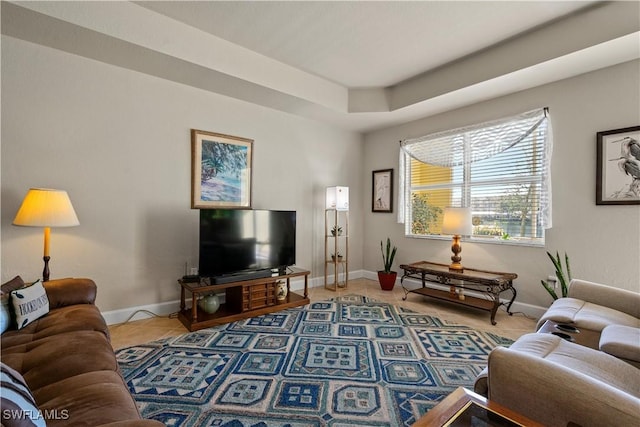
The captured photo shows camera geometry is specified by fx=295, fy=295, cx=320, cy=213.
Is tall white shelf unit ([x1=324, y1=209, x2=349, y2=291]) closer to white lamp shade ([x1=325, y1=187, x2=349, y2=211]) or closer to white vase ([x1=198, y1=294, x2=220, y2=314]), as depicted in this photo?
white lamp shade ([x1=325, y1=187, x2=349, y2=211])

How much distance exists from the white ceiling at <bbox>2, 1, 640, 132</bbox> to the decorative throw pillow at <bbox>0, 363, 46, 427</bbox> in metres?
2.62

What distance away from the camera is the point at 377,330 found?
287 centimetres

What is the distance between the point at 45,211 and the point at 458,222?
3.88 metres

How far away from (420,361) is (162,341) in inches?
84.9

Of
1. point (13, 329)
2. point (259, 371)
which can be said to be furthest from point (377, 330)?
point (13, 329)

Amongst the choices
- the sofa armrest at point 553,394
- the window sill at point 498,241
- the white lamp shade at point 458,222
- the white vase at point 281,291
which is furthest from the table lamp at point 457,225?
the sofa armrest at point 553,394

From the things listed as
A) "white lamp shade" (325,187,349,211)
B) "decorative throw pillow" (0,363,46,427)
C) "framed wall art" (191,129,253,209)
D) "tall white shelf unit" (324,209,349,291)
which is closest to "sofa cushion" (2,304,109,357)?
"decorative throw pillow" (0,363,46,427)

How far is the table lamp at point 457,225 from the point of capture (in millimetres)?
3395

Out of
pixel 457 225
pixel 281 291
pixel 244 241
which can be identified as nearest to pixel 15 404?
pixel 244 241

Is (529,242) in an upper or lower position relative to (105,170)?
lower

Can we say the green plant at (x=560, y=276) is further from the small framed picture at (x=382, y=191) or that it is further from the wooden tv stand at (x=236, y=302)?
the wooden tv stand at (x=236, y=302)

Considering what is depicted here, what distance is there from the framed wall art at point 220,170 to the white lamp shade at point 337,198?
1.22 metres

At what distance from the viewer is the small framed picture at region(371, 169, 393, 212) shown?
480 cm

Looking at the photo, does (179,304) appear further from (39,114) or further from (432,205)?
(432,205)
